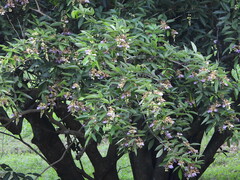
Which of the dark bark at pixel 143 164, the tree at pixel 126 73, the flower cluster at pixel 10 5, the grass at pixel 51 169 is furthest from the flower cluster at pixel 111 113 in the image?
the grass at pixel 51 169

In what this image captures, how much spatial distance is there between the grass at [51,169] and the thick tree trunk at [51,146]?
1601 mm

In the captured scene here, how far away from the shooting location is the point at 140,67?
11.6 ft

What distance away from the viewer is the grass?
8.19 meters

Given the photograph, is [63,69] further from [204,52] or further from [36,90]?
[204,52]

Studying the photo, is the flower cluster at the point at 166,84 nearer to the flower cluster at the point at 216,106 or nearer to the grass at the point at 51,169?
the flower cluster at the point at 216,106

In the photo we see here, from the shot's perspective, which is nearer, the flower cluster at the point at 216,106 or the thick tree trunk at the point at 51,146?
the flower cluster at the point at 216,106

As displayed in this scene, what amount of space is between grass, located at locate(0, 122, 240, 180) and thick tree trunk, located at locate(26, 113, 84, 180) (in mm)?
1601

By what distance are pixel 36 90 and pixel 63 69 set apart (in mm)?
449

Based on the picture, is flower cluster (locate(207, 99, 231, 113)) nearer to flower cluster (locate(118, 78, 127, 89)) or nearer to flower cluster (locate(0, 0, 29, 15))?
flower cluster (locate(118, 78, 127, 89))

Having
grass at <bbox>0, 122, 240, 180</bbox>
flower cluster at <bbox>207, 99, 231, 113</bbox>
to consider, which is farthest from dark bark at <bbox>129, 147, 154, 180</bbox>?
flower cluster at <bbox>207, 99, 231, 113</bbox>

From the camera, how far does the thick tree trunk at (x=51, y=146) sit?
17.8 feet

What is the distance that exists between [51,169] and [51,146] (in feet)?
12.0

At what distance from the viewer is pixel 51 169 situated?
9094mm

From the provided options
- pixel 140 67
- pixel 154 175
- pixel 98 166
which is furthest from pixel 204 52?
pixel 98 166
